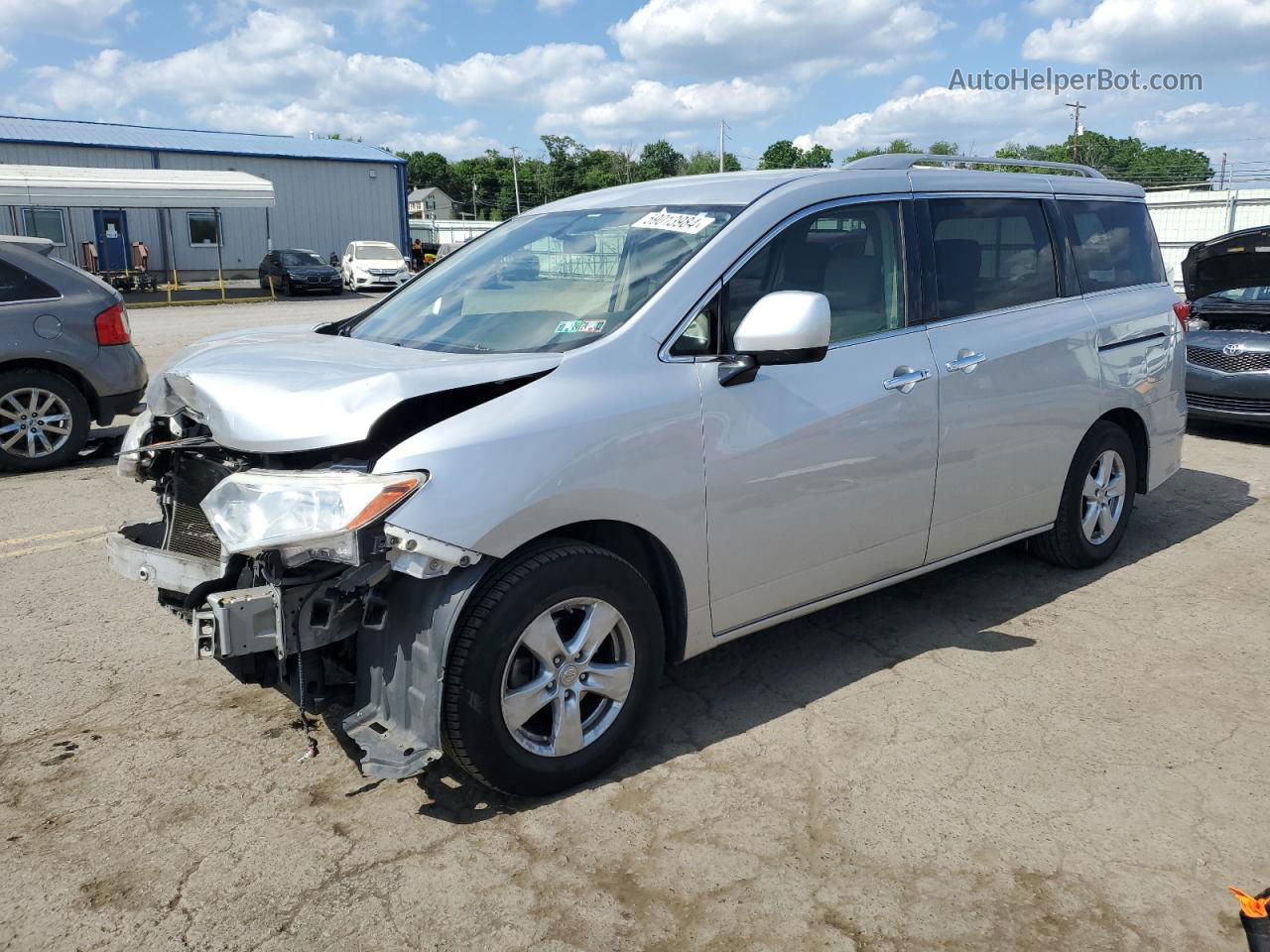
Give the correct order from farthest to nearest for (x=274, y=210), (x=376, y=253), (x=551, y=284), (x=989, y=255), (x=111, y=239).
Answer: (x=274, y=210)
(x=111, y=239)
(x=376, y=253)
(x=989, y=255)
(x=551, y=284)

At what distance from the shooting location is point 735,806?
324 cm

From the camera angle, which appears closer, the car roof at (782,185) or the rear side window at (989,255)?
the car roof at (782,185)

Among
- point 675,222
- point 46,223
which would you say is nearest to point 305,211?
point 46,223

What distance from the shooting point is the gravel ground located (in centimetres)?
272

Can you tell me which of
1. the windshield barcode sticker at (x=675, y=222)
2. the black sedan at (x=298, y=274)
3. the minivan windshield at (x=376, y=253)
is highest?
the minivan windshield at (x=376, y=253)

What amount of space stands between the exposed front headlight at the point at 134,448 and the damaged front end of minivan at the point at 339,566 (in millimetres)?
617

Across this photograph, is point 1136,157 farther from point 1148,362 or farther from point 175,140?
point 1148,362

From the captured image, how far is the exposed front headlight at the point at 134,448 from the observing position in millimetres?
3803

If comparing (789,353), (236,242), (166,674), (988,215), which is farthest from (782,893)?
(236,242)

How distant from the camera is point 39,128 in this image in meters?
36.9

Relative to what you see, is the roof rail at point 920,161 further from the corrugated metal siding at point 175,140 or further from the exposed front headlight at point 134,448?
the corrugated metal siding at point 175,140

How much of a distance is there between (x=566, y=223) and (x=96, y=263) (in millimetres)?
33908

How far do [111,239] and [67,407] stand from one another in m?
31.5

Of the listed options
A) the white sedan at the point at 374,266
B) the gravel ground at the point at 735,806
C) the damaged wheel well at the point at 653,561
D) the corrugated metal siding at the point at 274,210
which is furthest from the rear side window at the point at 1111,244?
the corrugated metal siding at the point at 274,210
